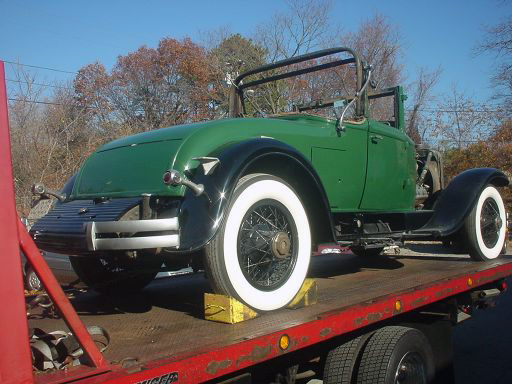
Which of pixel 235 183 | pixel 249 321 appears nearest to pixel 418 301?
pixel 249 321

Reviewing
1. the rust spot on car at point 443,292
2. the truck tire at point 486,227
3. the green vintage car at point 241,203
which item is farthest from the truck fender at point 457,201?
the rust spot on car at point 443,292

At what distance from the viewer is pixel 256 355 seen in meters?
2.22

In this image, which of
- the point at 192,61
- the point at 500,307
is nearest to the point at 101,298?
the point at 500,307

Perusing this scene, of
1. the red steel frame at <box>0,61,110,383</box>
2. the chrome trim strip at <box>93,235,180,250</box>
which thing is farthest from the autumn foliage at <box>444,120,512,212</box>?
the red steel frame at <box>0,61,110,383</box>

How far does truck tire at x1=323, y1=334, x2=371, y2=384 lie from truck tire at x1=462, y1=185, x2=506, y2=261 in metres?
2.49

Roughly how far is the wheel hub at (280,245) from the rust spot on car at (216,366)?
1.01 m

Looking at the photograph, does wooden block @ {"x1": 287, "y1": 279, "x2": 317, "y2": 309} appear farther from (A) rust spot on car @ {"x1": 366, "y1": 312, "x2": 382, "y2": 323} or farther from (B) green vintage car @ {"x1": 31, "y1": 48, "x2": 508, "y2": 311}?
(A) rust spot on car @ {"x1": 366, "y1": 312, "x2": 382, "y2": 323}

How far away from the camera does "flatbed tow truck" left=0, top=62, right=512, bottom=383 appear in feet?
5.10

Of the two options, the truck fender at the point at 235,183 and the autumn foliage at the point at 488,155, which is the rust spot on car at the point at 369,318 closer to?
the truck fender at the point at 235,183

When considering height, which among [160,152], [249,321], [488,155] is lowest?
[249,321]

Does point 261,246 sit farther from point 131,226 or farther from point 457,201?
point 457,201

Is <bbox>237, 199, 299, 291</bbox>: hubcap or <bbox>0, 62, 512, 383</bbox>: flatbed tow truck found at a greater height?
<bbox>237, 199, 299, 291</bbox>: hubcap

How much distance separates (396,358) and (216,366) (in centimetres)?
143

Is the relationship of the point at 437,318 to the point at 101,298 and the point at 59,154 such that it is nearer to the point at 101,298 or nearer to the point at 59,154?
the point at 101,298
